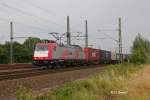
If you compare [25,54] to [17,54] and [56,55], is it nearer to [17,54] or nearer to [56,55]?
[17,54]

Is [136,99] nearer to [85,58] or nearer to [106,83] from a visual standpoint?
[106,83]

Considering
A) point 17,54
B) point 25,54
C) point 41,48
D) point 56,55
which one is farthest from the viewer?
point 25,54

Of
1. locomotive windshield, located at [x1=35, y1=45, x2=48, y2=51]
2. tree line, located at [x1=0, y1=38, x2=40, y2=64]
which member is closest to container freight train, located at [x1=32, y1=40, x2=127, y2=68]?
locomotive windshield, located at [x1=35, y1=45, x2=48, y2=51]

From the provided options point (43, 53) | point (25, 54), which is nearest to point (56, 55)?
point (43, 53)

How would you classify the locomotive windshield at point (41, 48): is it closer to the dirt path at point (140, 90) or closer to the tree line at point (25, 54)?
the tree line at point (25, 54)

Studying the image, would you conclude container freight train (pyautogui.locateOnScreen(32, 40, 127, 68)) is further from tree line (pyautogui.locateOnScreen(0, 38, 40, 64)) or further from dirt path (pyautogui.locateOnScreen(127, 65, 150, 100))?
dirt path (pyautogui.locateOnScreen(127, 65, 150, 100))

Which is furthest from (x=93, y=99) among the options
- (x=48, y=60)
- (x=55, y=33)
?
(x=55, y=33)

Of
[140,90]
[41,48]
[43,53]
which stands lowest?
[140,90]

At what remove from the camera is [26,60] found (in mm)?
70438

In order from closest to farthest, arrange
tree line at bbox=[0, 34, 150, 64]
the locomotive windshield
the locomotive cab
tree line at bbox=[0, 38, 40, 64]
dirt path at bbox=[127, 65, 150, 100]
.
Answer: dirt path at bbox=[127, 65, 150, 100] < the locomotive cab < the locomotive windshield < tree line at bbox=[0, 34, 150, 64] < tree line at bbox=[0, 38, 40, 64]

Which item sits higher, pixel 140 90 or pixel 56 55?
pixel 56 55

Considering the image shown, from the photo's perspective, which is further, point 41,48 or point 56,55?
point 56,55

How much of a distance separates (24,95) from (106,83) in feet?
21.4

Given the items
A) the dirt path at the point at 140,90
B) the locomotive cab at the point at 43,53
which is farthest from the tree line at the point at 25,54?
the dirt path at the point at 140,90
